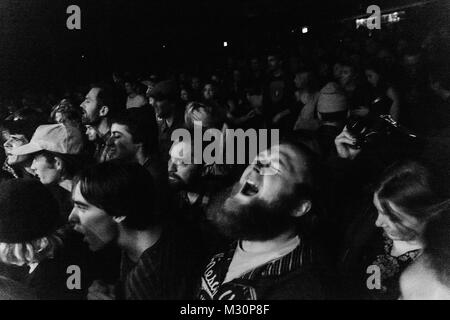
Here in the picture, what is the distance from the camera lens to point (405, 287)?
93.7 inches

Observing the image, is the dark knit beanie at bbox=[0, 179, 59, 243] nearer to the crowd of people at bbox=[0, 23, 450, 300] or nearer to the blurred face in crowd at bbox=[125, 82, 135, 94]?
the crowd of people at bbox=[0, 23, 450, 300]

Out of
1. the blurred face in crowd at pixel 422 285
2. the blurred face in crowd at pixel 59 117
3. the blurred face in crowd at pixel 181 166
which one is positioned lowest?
the blurred face in crowd at pixel 422 285

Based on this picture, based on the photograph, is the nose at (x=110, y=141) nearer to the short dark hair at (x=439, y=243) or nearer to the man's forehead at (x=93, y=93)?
the man's forehead at (x=93, y=93)

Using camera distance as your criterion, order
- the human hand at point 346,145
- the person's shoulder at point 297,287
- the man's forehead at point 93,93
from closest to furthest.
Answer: the person's shoulder at point 297,287
the human hand at point 346,145
the man's forehead at point 93,93

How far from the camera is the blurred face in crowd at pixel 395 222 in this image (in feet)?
7.76

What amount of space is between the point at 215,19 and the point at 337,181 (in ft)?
3.14

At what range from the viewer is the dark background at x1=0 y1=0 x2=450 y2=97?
255 centimetres

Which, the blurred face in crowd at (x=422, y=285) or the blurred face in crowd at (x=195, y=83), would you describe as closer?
the blurred face in crowd at (x=422, y=285)

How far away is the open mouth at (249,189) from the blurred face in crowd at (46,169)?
2.95 feet

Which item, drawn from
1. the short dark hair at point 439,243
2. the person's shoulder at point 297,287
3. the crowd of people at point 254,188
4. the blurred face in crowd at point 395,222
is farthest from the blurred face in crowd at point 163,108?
the short dark hair at point 439,243

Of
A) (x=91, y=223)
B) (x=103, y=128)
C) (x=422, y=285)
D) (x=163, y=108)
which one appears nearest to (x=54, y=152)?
(x=103, y=128)

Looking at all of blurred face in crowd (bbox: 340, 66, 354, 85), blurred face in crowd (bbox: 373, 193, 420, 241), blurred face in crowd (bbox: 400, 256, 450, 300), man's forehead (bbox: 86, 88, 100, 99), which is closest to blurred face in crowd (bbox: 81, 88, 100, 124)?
man's forehead (bbox: 86, 88, 100, 99)
